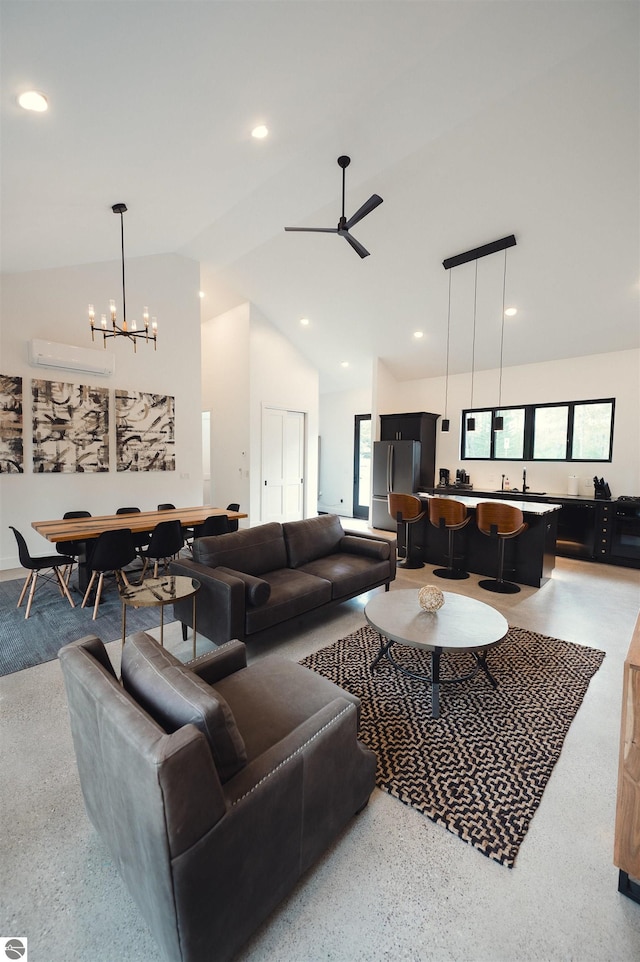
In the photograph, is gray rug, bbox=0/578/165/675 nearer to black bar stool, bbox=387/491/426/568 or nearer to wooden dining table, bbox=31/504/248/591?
wooden dining table, bbox=31/504/248/591

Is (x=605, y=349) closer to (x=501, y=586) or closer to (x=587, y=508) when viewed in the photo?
(x=587, y=508)

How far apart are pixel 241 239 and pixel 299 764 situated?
18.8 ft

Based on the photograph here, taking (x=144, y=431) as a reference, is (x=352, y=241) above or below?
above

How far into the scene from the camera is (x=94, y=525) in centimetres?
401

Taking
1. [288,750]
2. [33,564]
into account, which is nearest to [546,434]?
[288,750]

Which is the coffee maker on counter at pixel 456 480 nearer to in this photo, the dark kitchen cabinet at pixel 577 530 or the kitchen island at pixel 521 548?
the dark kitchen cabinet at pixel 577 530

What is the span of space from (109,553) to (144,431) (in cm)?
259

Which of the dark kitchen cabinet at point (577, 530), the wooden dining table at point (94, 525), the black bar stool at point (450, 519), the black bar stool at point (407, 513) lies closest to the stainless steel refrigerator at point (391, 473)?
the black bar stool at point (407, 513)

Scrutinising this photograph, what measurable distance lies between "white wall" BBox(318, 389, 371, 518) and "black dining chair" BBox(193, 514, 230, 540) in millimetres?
4811

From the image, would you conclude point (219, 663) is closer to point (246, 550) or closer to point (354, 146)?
point (246, 550)

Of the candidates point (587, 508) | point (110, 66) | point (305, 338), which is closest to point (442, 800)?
point (110, 66)

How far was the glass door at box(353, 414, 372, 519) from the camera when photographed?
29.5 feet

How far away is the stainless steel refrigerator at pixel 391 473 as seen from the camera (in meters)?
7.06

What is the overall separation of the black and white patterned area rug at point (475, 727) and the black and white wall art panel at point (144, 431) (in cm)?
407
